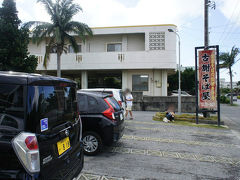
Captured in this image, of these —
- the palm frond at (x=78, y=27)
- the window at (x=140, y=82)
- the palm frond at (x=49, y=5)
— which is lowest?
the window at (x=140, y=82)

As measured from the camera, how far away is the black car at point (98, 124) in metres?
3.97

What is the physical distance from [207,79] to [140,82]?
8955 millimetres

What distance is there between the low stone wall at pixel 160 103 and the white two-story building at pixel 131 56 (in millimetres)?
2612

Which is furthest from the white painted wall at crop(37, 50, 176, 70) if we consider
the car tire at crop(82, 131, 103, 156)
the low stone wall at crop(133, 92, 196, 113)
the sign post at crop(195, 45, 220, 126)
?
the car tire at crop(82, 131, 103, 156)

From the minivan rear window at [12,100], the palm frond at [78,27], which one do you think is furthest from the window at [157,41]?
the minivan rear window at [12,100]

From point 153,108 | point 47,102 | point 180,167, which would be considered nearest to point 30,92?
point 47,102

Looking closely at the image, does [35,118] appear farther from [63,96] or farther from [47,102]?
[63,96]

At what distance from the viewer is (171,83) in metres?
32.4

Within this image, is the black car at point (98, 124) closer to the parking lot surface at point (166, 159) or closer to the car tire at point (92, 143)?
the car tire at point (92, 143)

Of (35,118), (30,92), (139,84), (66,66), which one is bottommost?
(35,118)

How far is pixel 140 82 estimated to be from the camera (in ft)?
55.6

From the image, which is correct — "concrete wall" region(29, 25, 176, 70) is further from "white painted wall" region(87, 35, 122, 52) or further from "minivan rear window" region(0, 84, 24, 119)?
"minivan rear window" region(0, 84, 24, 119)

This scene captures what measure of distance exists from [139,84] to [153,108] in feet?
12.6

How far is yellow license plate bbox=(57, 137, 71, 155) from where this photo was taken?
82.0 inches
